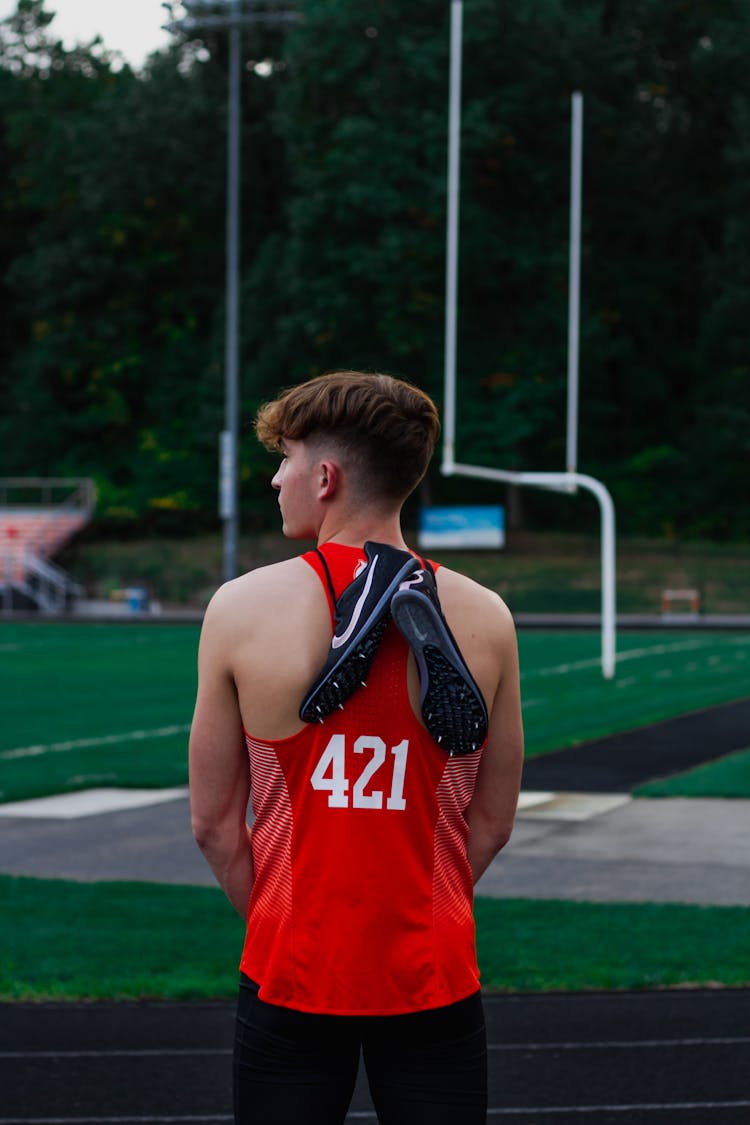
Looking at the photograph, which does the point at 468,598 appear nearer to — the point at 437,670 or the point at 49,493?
the point at 437,670

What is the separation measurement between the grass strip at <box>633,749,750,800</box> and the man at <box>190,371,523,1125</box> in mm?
9673

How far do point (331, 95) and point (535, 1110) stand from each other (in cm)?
5358

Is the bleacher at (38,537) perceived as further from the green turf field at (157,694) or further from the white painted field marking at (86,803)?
the white painted field marking at (86,803)

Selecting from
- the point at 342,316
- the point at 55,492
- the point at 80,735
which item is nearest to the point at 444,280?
the point at 342,316

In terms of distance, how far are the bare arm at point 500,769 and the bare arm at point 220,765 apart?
379 mm

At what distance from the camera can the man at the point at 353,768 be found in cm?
261

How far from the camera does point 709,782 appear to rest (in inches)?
502

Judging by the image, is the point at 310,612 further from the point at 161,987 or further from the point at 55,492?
the point at 55,492

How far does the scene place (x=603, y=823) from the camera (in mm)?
10906

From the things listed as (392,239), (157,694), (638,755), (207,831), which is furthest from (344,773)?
(392,239)

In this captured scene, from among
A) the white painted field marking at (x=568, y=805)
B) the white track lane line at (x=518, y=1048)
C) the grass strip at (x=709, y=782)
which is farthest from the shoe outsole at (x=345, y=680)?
the grass strip at (x=709, y=782)

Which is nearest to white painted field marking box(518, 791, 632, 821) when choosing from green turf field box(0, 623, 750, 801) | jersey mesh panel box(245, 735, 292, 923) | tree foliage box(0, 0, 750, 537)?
green turf field box(0, 623, 750, 801)

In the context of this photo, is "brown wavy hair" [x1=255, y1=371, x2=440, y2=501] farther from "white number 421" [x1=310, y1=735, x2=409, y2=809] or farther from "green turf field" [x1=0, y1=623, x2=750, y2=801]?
"green turf field" [x1=0, y1=623, x2=750, y2=801]

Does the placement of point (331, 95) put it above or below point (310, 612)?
above
